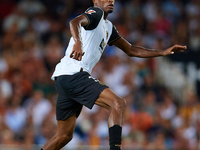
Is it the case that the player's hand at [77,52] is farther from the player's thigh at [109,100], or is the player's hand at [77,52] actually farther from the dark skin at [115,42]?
the player's thigh at [109,100]

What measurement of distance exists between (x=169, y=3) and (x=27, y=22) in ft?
16.1

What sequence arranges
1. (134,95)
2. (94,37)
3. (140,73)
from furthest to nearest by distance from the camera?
(140,73), (134,95), (94,37)

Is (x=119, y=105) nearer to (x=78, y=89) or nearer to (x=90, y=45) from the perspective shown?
(x=78, y=89)

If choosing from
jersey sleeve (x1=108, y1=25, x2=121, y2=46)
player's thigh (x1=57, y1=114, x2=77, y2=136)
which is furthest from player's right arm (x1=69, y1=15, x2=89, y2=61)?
player's thigh (x1=57, y1=114, x2=77, y2=136)

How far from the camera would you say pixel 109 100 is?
4.64 meters

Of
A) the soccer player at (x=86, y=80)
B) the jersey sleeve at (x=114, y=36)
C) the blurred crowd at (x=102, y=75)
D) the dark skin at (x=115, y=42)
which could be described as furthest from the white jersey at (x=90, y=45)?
the blurred crowd at (x=102, y=75)

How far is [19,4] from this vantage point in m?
12.7

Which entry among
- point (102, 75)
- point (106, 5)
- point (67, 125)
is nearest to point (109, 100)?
point (67, 125)

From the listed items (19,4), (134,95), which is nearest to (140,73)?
(134,95)

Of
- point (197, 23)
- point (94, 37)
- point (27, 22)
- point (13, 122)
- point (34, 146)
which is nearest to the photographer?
point (94, 37)

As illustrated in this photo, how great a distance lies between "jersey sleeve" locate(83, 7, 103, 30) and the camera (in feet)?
15.4

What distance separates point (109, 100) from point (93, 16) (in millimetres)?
1034

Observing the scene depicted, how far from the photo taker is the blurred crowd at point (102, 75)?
9.21m

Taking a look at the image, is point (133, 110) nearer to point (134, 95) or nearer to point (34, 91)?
point (134, 95)
